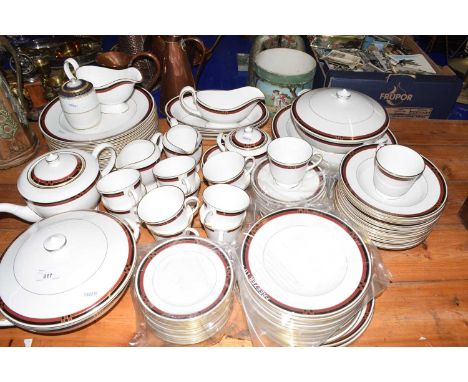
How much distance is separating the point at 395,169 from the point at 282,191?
32 centimetres

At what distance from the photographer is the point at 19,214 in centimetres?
99

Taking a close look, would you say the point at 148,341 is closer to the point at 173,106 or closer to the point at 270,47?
the point at 173,106

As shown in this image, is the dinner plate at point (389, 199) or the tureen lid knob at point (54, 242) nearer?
the tureen lid knob at point (54, 242)

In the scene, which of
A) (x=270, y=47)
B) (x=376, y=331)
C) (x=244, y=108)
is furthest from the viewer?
(x=270, y=47)

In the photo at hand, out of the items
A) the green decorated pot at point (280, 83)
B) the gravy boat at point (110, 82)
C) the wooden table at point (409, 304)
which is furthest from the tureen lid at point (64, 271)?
the green decorated pot at point (280, 83)

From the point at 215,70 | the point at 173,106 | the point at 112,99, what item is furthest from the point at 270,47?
the point at 112,99

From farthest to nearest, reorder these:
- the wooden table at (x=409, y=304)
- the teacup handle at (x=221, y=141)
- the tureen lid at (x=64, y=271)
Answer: the teacup handle at (x=221, y=141) → the wooden table at (x=409, y=304) → the tureen lid at (x=64, y=271)

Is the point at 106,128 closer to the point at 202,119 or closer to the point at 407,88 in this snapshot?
the point at 202,119

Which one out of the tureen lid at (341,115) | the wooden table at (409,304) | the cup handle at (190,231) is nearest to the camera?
the wooden table at (409,304)

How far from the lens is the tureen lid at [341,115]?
3.59 feet

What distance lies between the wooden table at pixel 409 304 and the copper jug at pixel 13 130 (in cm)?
7

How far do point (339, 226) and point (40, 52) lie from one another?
170 centimetres

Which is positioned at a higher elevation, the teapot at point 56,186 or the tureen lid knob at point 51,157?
the tureen lid knob at point 51,157

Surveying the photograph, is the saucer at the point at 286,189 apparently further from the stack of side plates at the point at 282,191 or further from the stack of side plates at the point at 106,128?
the stack of side plates at the point at 106,128
